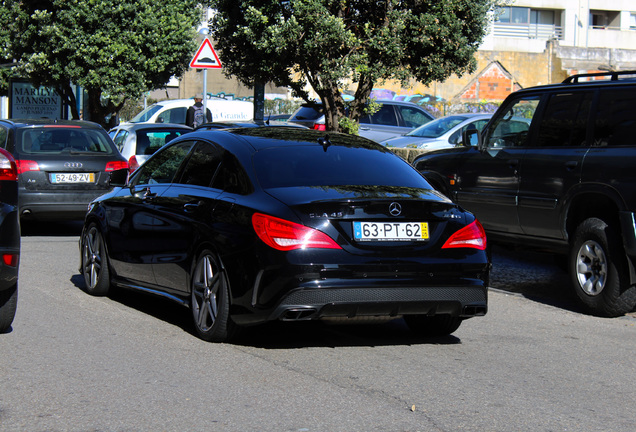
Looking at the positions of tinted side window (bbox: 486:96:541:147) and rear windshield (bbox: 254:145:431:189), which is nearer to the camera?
rear windshield (bbox: 254:145:431:189)

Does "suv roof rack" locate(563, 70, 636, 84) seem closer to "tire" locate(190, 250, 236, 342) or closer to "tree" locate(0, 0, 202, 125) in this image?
"tire" locate(190, 250, 236, 342)

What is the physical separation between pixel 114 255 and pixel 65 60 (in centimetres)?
1908

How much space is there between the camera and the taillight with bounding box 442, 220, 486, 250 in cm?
658

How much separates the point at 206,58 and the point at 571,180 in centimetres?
1055

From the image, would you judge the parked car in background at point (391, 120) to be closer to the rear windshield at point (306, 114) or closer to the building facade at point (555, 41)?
the rear windshield at point (306, 114)

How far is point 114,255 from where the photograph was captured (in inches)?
335

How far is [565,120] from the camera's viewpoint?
9.22 meters

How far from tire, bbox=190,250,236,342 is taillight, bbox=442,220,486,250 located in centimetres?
152

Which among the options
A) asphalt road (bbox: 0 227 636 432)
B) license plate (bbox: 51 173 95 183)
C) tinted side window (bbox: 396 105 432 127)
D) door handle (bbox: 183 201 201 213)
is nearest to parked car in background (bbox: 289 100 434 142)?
tinted side window (bbox: 396 105 432 127)

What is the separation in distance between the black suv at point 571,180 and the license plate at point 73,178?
5579 millimetres

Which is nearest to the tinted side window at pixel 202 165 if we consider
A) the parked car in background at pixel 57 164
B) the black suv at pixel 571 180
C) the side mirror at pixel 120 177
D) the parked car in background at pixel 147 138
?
the side mirror at pixel 120 177

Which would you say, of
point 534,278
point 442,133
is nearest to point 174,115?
point 442,133

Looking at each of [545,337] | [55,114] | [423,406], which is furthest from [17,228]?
[55,114]

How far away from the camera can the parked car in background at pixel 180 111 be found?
28.5 metres
